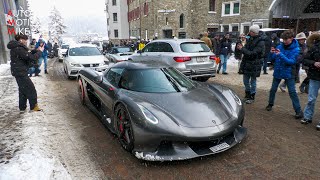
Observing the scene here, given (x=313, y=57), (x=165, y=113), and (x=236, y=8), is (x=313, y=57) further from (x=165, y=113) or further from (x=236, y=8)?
(x=236, y=8)

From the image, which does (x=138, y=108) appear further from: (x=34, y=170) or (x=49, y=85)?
(x=49, y=85)

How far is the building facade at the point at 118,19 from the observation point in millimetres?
51219

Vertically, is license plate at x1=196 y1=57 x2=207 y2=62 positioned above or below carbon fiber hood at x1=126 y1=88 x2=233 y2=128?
above

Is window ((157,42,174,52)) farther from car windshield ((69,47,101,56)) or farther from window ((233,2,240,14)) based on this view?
window ((233,2,240,14))

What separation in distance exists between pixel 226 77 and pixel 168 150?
7.76m

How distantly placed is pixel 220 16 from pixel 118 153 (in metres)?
30.4

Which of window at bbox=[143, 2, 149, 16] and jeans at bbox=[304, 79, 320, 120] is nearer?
jeans at bbox=[304, 79, 320, 120]

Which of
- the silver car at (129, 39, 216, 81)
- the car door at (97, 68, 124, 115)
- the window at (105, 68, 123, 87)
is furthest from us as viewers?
the silver car at (129, 39, 216, 81)

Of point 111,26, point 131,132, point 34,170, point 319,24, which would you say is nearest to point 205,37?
point 131,132

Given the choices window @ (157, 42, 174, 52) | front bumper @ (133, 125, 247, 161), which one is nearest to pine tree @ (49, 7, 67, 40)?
window @ (157, 42, 174, 52)

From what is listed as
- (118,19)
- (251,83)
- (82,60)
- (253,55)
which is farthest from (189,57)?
(118,19)

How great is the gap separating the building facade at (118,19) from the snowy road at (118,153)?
48.0 metres

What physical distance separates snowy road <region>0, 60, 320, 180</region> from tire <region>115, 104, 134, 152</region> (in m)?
0.20

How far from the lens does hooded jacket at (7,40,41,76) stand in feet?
17.6
